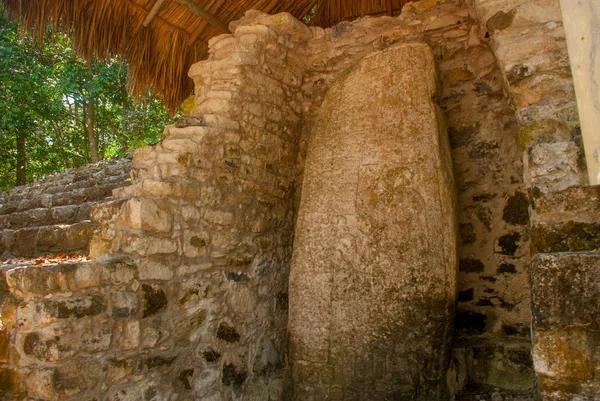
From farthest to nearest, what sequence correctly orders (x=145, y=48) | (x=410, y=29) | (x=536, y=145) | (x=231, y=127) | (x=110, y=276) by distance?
(x=145, y=48) → (x=410, y=29) → (x=231, y=127) → (x=110, y=276) → (x=536, y=145)

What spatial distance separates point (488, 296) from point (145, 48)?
11.1ft

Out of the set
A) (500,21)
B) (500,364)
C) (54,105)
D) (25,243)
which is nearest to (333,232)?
(500,364)

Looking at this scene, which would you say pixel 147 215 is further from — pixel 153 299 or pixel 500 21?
pixel 500 21

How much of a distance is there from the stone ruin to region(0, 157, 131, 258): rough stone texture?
1.42 meters

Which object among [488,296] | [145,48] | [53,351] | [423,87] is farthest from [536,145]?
[145,48]

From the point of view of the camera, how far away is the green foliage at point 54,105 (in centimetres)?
998

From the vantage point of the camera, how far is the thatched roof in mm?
3697

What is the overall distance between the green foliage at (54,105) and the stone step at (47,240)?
16.2 feet

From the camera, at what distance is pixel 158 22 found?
13.3ft

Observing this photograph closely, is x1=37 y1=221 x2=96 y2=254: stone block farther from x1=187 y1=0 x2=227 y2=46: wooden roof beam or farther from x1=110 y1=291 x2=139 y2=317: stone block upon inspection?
x1=187 y1=0 x2=227 y2=46: wooden roof beam

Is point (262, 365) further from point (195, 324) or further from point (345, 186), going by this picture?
point (345, 186)

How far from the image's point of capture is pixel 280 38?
347 cm

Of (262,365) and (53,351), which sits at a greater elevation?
(53,351)

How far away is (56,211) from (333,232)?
11.1 feet
